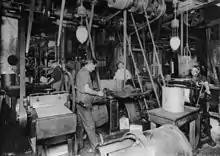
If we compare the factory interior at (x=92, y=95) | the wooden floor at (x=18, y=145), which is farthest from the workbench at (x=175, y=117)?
the wooden floor at (x=18, y=145)

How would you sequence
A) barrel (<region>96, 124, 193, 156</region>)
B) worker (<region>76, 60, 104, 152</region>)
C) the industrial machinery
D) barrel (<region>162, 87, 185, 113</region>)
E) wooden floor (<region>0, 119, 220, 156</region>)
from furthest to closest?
worker (<region>76, 60, 104, 152</region>) < barrel (<region>162, 87, 185, 113</region>) < wooden floor (<region>0, 119, 220, 156</region>) < the industrial machinery < barrel (<region>96, 124, 193, 156</region>)

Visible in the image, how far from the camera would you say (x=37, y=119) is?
1.81 meters

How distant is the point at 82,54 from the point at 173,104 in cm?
362

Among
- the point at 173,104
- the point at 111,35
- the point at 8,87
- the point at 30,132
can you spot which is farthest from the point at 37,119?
the point at 111,35

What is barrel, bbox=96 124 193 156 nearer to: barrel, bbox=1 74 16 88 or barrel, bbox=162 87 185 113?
barrel, bbox=162 87 185 113

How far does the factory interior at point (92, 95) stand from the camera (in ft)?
6.07

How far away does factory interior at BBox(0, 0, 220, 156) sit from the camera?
185cm

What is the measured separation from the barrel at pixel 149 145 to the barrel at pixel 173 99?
0.78m

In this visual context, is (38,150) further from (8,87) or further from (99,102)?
(99,102)

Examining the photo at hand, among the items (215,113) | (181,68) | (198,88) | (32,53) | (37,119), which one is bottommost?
(215,113)

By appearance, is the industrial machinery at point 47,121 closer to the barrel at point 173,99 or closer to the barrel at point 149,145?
the barrel at point 149,145

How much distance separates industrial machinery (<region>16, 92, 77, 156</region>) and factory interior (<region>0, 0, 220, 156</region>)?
0.04 ft

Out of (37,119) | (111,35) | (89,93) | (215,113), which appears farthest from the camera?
(111,35)

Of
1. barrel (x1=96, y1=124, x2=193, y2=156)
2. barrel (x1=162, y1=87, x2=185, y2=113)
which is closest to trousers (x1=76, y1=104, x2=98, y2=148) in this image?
barrel (x1=162, y1=87, x2=185, y2=113)
